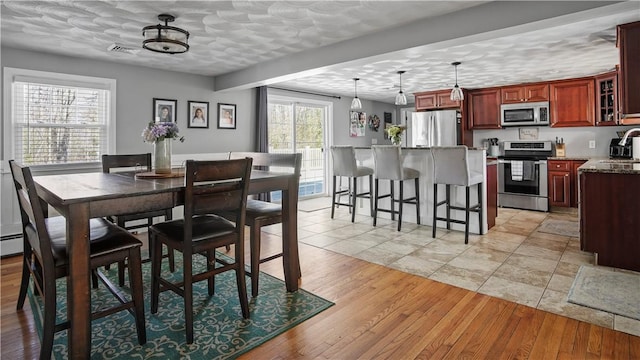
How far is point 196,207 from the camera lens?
2016 mm

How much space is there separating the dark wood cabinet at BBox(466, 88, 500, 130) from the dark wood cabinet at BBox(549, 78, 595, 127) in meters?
0.85

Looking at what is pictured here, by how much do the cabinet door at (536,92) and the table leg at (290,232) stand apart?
5.31 m

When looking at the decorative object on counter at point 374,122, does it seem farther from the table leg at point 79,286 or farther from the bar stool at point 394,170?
the table leg at point 79,286

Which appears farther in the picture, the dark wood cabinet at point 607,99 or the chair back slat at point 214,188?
the dark wood cabinet at point 607,99

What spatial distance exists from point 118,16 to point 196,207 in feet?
6.46

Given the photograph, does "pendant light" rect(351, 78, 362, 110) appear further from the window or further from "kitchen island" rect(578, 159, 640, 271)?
the window

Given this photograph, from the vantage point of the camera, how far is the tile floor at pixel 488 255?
259 cm

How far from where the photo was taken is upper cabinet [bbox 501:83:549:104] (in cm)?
599

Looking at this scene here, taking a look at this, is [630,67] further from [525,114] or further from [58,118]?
[58,118]

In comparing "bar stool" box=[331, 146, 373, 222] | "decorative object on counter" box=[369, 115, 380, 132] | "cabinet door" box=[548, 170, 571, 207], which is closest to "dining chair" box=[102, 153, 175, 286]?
"bar stool" box=[331, 146, 373, 222]

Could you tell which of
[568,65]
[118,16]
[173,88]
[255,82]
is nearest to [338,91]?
[255,82]

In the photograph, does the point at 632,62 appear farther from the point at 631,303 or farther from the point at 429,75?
the point at 429,75

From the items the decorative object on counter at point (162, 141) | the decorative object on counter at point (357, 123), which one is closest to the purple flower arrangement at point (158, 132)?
the decorative object on counter at point (162, 141)

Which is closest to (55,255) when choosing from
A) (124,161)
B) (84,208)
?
(84,208)
